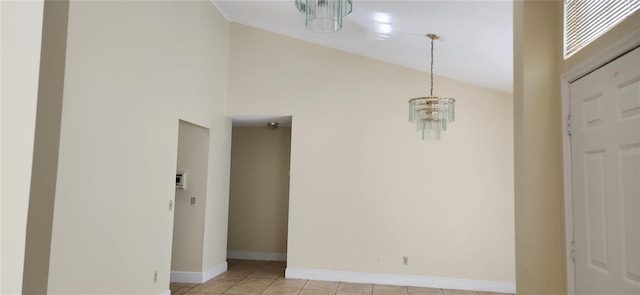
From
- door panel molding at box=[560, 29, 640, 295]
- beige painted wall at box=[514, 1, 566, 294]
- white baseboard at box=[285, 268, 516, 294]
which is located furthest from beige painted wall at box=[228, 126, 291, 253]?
door panel molding at box=[560, 29, 640, 295]

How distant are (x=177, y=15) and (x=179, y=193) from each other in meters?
2.32

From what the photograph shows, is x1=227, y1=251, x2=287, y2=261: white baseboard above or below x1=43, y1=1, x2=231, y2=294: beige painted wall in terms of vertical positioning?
below

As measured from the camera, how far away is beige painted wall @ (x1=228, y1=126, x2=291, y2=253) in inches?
291

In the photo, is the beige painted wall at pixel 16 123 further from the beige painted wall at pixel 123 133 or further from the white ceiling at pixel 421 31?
the white ceiling at pixel 421 31

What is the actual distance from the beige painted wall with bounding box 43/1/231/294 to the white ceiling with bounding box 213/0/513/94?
98cm

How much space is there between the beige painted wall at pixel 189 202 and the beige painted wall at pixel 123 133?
0.17 meters

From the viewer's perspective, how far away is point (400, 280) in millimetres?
5727

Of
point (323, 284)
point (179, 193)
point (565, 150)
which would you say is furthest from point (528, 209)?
point (179, 193)

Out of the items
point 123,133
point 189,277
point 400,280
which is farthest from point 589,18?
point 189,277

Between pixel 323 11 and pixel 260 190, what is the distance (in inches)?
215

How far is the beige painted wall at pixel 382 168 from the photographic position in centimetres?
568

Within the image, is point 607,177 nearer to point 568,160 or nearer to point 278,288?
point 568,160

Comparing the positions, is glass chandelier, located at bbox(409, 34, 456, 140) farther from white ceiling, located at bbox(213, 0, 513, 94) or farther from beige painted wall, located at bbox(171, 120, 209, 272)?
beige painted wall, located at bbox(171, 120, 209, 272)

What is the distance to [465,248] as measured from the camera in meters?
5.66
